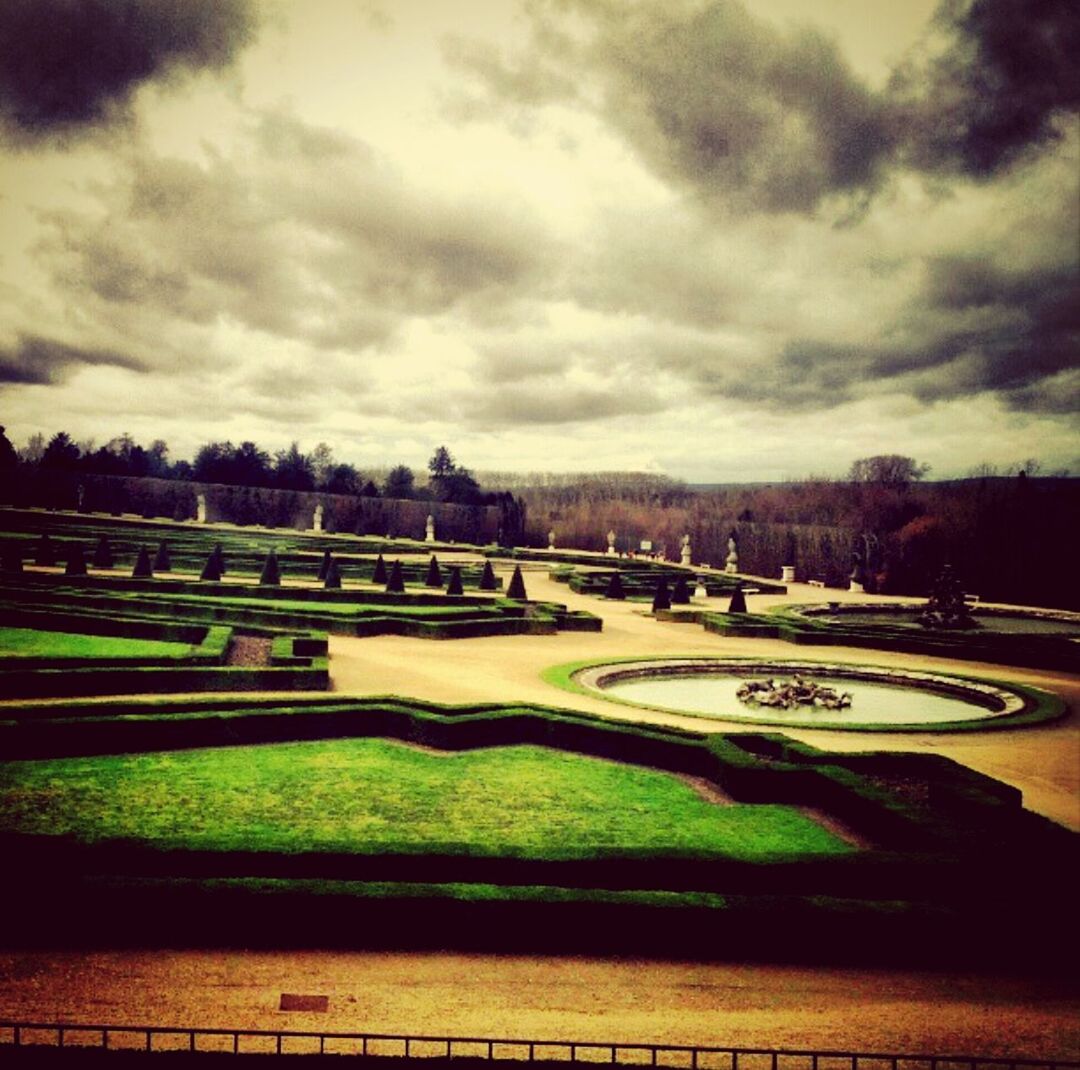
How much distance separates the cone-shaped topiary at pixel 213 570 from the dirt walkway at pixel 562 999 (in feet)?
81.1

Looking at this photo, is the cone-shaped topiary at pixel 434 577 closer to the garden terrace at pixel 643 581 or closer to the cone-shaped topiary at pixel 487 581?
the cone-shaped topiary at pixel 487 581

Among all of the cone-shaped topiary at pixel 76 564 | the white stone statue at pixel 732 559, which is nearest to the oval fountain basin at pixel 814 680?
the cone-shaped topiary at pixel 76 564

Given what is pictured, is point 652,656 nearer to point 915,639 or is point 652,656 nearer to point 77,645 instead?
point 915,639

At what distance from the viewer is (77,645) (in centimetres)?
2041

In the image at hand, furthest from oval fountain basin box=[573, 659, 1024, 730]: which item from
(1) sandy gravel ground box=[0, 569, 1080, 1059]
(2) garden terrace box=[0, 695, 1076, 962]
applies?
(1) sandy gravel ground box=[0, 569, 1080, 1059]

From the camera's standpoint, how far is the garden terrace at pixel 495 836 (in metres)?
7.80

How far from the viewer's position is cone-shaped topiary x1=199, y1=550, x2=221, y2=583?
101 feet

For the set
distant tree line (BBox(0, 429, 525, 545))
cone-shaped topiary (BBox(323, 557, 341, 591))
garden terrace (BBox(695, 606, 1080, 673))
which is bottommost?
garden terrace (BBox(695, 606, 1080, 673))

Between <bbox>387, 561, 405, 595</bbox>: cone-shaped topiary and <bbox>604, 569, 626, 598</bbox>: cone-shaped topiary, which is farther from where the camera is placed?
<bbox>604, 569, 626, 598</bbox>: cone-shaped topiary

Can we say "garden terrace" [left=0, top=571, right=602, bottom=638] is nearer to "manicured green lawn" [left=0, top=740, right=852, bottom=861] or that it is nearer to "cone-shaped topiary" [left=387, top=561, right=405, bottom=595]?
"cone-shaped topiary" [left=387, top=561, right=405, bottom=595]

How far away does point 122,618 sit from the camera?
2200 centimetres

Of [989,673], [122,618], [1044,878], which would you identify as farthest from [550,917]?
[989,673]

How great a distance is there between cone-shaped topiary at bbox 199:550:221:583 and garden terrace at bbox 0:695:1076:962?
17.0 m

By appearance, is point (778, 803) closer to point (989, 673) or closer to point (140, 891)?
point (140, 891)
